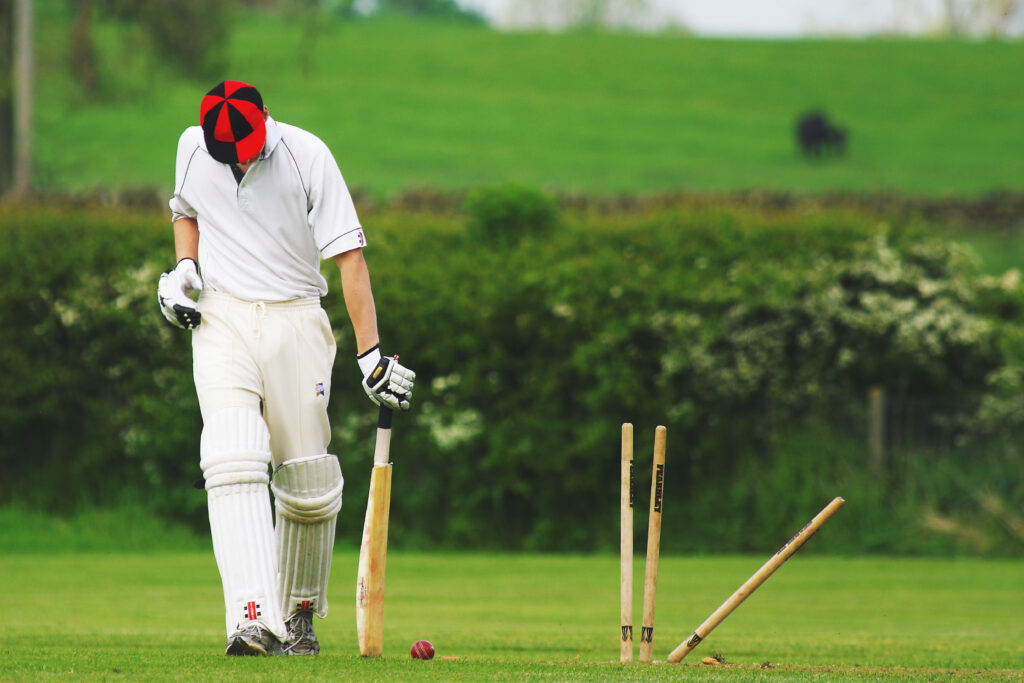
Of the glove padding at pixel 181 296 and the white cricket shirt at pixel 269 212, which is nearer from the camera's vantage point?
the glove padding at pixel 181 296

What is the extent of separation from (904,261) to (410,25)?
39.9 meters

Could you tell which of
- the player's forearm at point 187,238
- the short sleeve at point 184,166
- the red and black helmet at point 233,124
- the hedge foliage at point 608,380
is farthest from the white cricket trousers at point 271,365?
the hedge foliage at point 608,380

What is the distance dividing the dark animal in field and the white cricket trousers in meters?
34.9

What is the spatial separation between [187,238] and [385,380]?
3.29ft

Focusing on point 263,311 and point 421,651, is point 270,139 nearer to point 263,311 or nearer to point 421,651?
point 263,311

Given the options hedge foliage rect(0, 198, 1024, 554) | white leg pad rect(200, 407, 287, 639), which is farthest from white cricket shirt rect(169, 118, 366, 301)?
hedge foliage rect(0, 198, 1024, 554)

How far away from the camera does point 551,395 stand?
13586 millimetres

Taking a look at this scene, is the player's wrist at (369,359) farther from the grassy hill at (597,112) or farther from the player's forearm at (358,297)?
the grassy hill at (597,112)

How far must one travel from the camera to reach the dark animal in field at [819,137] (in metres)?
38.7

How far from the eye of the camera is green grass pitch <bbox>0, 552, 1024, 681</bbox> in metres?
4.89

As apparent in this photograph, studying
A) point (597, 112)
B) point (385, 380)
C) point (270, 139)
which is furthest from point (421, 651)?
point (597, 112)

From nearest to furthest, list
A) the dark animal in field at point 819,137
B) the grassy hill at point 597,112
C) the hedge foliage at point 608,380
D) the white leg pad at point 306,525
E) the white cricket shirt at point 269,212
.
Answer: the white cricket shirt at point 269,212, the white leg pad at point 306,525, the hedge foliage at point 608,380, the grassy hill at point 597,112, the dark animal in field at point 819,137

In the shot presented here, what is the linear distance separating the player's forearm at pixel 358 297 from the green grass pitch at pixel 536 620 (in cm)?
118

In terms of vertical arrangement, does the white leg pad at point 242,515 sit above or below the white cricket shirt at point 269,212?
below
